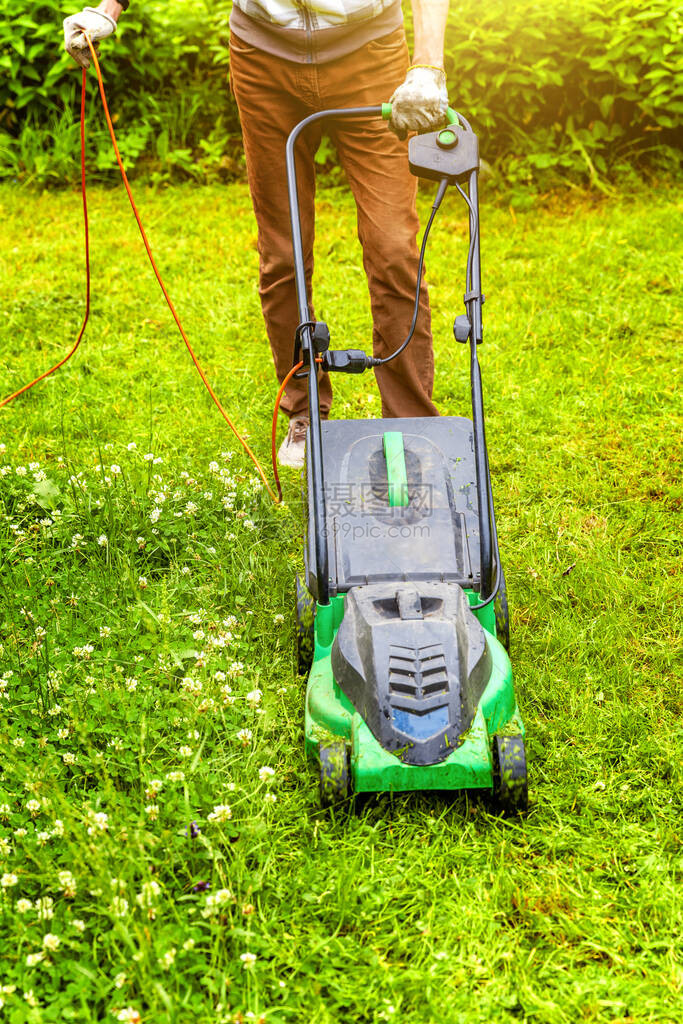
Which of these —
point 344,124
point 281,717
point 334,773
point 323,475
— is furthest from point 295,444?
point 334,773

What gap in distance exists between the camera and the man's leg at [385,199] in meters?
2.68

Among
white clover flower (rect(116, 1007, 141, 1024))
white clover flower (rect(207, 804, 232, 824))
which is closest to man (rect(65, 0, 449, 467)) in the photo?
white clover flower (rect(207, 804, 232, 824))

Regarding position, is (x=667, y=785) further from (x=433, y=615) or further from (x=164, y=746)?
(x=164, y=746)

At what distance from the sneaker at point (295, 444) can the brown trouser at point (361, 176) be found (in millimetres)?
386

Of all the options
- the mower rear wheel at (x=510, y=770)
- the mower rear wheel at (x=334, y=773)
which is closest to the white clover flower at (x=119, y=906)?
the mower rear wheel at (x=334, y=773)

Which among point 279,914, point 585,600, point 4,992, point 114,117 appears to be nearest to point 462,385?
point 585,600

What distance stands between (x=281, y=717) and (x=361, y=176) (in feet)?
4.79

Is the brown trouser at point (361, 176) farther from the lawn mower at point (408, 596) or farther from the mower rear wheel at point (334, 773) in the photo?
the mower rear wheel at point (334, 773)

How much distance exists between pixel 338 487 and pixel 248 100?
1.19m

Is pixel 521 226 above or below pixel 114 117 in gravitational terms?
below

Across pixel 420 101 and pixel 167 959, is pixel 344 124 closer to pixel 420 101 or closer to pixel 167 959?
pixel 420 101

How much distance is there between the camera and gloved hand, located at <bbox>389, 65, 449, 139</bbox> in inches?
86.3

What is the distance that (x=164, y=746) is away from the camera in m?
2.05

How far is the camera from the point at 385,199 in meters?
2.75
